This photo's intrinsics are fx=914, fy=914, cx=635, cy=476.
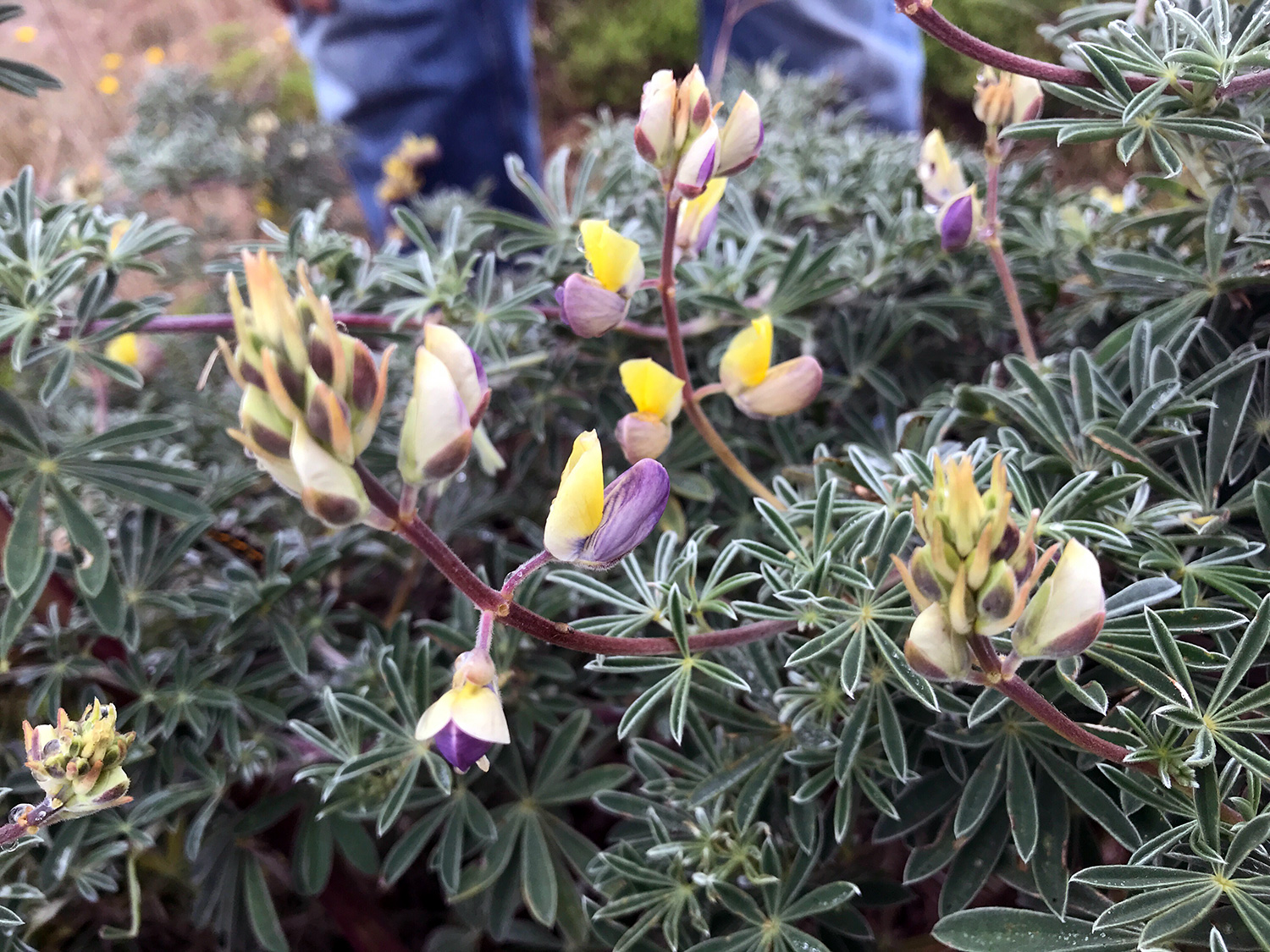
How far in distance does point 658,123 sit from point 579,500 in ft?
1.06

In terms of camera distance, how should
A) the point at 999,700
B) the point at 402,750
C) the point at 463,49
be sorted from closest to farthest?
the point at 999,700, the point at 402,750, the point at 463,49

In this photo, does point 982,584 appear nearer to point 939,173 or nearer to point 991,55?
point 991,55

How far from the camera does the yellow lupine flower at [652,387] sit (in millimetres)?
713

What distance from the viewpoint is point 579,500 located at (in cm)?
53

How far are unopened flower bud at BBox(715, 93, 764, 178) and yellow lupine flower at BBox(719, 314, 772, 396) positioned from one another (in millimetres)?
127

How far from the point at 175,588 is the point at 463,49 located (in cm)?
189

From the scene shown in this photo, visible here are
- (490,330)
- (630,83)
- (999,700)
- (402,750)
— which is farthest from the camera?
(630,83)

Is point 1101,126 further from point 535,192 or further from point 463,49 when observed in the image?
point 463,49

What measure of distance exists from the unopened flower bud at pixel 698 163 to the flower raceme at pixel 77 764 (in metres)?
0.56

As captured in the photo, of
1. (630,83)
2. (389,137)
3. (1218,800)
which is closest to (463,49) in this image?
(389,137)

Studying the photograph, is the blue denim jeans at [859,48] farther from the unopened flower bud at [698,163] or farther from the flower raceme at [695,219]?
the unopened flower bud at [698,163]

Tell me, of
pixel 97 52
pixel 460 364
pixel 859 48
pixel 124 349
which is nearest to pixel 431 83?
pixel 859 48

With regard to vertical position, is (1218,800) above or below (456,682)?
below

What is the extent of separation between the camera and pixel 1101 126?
2.33 feet
